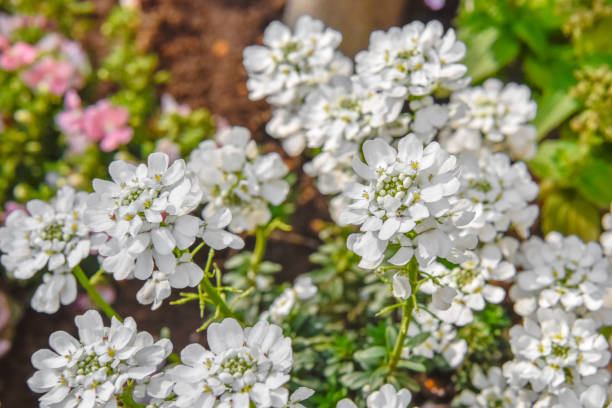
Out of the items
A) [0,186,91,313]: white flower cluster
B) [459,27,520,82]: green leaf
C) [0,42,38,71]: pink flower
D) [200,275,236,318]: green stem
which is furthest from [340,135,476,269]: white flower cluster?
[0,42,38,71]: pink flower

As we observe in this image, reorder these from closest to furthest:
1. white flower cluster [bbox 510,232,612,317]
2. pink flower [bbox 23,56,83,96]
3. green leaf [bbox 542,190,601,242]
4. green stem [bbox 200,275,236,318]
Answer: green stem [bbox 200,275,236,318], white flower cluster [bbox 510,232,612,317], green leaf [bbox 542,190,601,242], pink flower [bbox 23,56,83,96]

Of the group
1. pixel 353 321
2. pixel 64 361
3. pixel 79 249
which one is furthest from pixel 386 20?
pixel 64 361

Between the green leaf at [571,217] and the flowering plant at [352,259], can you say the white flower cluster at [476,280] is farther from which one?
the green leaf at [571,217]

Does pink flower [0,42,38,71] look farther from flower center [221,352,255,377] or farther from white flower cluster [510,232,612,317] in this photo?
white flower cluster [510,232,612,317]

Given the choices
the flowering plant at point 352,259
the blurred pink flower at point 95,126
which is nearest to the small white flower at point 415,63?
the flowering plant at point 352,259

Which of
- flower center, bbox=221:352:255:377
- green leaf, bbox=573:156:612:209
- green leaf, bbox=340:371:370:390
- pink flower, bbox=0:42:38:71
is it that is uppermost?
pink flower, bbox=0:42:38:71

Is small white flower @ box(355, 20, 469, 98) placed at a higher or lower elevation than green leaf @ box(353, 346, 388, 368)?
higher

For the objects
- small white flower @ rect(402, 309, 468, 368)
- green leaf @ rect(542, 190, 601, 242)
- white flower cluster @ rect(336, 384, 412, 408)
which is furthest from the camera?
green leaf @ rect(542, 190, 601, 242)

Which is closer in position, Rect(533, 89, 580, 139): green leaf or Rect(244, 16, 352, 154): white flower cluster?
Rect(244, 16, 352, 154): white flower cluster

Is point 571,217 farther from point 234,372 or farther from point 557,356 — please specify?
point 234,372
